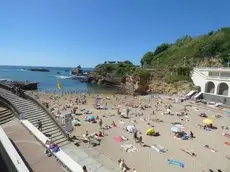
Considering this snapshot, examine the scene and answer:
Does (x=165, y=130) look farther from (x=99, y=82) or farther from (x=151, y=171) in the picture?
(x=99, y=82)

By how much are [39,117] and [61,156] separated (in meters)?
5.74

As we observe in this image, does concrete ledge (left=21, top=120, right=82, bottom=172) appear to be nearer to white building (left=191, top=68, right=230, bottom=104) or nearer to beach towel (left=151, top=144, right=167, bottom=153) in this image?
beach towel (left=151, top=144, right=167, bottom=153)

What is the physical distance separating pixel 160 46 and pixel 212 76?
55.7 metres

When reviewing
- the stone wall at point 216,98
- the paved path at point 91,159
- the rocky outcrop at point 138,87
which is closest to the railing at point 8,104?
the paved path at point 91,159

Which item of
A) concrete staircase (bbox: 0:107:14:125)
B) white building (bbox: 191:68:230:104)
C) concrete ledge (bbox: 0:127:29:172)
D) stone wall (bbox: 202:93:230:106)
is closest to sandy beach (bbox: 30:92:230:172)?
concrete staircase (bbox: 0:107:14:125)

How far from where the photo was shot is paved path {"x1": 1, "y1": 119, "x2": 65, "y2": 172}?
9523mm

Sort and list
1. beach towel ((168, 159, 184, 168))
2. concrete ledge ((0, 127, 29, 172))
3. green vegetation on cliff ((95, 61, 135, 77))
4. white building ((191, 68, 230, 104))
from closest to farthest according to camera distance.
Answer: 1. concrete ledge ((0, 127, 29, 172))
2. beach towel ((168, 159, 184, 168))
3. white building ((191, 68, 230, 104))
4. green vegetation on cliff ((95, 61, 135, 77))

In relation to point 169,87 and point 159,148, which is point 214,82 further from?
point 159,148

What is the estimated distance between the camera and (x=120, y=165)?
11281mm

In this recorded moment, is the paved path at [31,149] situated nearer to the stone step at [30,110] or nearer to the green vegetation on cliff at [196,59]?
the stone step at [30,110]

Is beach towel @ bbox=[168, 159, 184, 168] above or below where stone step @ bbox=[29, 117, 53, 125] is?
below

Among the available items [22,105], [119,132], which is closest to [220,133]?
[119,132]

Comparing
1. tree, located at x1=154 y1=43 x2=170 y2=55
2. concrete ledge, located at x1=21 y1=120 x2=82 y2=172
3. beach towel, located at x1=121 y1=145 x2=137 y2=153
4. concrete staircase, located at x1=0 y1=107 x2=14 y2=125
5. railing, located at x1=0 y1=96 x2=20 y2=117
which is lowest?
beach towel, located at x1=121 y1=145 x2=137 y2=153

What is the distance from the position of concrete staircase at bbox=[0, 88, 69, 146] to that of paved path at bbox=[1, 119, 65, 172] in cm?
132
